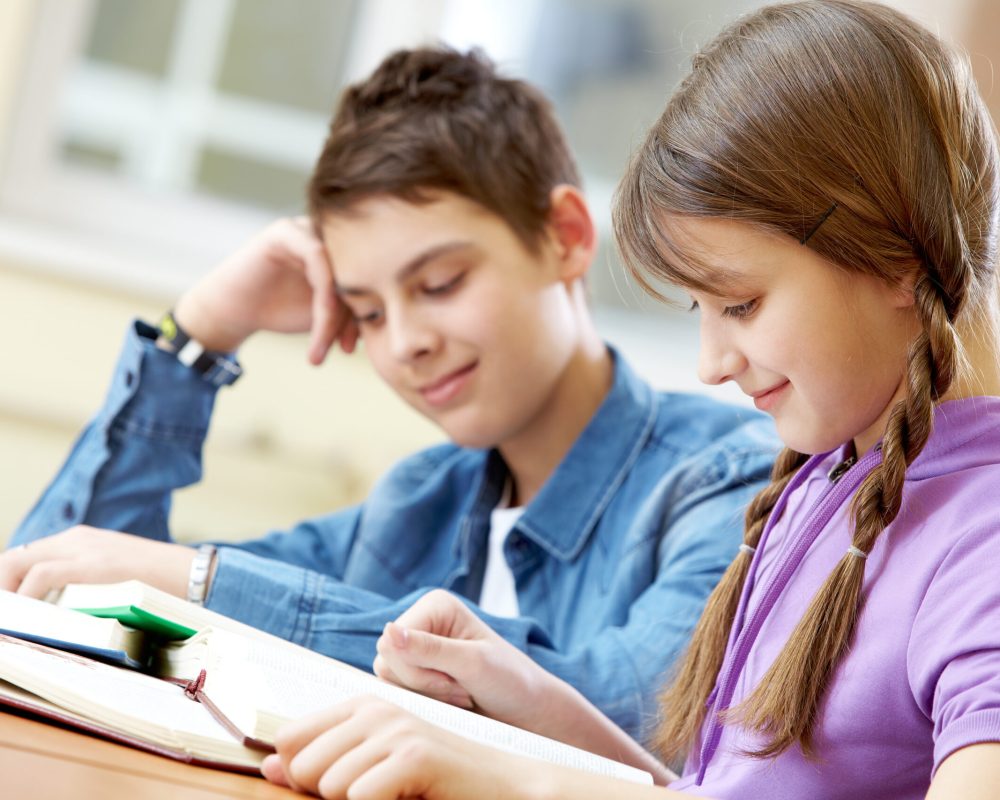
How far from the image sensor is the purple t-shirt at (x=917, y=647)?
2.06ft

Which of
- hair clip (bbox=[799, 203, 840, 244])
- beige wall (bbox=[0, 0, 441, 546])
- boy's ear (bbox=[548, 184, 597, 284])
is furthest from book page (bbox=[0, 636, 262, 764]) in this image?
beige wall (bbox=[0, 0, 441, 546])

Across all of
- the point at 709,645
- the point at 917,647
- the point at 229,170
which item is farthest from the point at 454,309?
the point at 229,170

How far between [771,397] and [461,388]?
2.08 ft

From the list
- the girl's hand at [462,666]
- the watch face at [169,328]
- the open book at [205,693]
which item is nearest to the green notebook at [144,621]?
the open book at [205,693]

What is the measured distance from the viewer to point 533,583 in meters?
1.33

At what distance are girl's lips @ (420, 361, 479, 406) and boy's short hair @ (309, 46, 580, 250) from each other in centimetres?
17

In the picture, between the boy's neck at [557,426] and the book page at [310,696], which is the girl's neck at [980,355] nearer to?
the book page at [310,696]

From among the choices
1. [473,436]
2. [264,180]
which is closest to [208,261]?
[264,180]

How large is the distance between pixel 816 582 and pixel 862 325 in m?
0.17

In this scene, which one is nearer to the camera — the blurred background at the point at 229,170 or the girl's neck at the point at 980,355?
the girl's neck at the point at 980,355

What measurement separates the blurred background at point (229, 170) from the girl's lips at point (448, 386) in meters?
1.00

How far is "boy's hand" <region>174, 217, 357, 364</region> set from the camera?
4.86 ft

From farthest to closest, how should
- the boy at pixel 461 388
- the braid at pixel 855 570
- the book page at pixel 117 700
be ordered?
1. the boy at pixel 461 388
2. the braid at pixel 855 570
3. the book page at pixel 117 700

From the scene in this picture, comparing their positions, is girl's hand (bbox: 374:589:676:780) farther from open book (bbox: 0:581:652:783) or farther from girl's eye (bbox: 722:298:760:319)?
girl's eye (bbox: 722:298:760:319)
